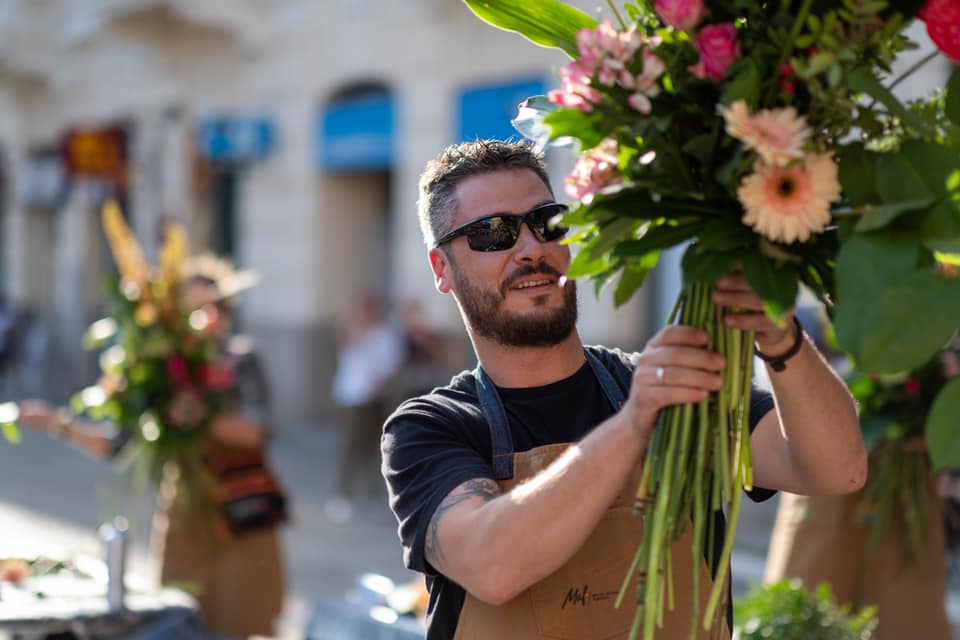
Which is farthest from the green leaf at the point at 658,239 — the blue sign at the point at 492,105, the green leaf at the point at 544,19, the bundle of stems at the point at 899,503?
the blue sign at the point at 492,105

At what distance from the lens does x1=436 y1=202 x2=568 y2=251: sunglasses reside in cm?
236

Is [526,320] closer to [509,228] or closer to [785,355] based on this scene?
[509,228]

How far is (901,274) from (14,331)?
18815 millimetres

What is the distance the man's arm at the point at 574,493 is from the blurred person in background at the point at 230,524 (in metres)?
2.80

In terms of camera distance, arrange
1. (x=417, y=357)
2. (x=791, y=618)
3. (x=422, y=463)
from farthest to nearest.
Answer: (x=417, y=357)
(x=791, y=618)
(x=422, y=463)

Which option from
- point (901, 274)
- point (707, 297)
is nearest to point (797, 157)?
point (901, 274)

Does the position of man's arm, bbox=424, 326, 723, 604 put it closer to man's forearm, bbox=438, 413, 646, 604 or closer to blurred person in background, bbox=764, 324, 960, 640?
man's forearm, bbox=438, 413, 646, 604

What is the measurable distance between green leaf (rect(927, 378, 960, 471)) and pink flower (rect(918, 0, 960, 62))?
1.42ft

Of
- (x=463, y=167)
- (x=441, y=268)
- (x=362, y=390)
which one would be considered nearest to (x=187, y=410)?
(x=441, y=268)

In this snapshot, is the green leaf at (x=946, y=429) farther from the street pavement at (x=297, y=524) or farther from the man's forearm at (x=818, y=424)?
the street pavement at (x=297, y=524)

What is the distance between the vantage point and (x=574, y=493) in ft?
6.23

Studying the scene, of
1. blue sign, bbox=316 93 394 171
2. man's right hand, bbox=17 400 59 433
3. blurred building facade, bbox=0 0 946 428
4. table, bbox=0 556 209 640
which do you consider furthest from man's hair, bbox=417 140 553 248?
blue sign, bbox=316 93 394 171

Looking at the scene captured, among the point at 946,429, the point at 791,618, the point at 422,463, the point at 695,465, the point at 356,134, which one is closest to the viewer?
the point at 946,429

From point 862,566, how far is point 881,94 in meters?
3.02
